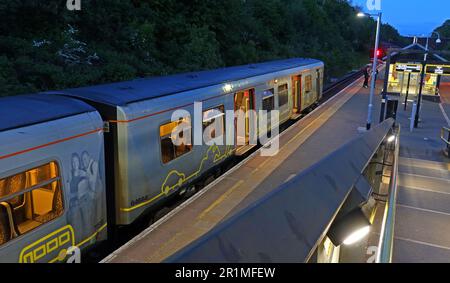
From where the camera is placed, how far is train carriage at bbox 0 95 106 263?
548cm

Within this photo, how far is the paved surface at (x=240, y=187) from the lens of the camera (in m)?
7.51

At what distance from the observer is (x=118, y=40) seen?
23.5m

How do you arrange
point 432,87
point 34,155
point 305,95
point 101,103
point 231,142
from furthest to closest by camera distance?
1. point 432,87
2. point 305,95
3. point 231,142
4. point 101,103
5. point 34,155

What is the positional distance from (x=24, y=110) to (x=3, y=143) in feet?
3.51

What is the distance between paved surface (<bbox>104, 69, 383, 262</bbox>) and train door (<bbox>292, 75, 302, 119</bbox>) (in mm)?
599

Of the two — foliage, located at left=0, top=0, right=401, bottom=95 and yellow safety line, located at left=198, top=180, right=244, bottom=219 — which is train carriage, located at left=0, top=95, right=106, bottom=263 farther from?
foliage, located at left=0, top=0, right=401, bottom=95

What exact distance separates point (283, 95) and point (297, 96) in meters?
3.10

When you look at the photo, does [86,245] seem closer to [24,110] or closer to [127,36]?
[24,110]

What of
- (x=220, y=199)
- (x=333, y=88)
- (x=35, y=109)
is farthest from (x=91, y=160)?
(x=333, y=88)

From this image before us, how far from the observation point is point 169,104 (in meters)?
8.76

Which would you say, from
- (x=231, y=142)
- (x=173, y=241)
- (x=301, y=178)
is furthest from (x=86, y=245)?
(x=231, y=142)

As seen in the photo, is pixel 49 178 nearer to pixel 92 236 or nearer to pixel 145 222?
pixel 92 236

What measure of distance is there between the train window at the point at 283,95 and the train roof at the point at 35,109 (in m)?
10.6

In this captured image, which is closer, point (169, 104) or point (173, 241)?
point (173, 241)
